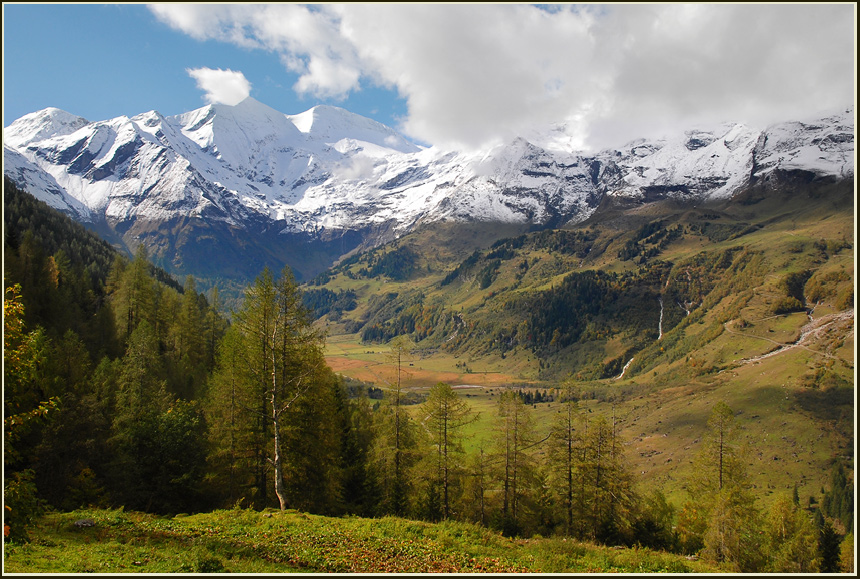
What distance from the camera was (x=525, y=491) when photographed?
44.3 m

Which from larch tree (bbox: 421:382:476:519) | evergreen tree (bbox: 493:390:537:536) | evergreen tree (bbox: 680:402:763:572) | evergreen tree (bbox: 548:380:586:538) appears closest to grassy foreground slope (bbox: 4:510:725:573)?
larch tree (bbox: 421:382:476:519)

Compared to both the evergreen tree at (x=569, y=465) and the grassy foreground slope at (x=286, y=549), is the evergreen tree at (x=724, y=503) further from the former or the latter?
the grassy foreground slope at (x=286, y=549)

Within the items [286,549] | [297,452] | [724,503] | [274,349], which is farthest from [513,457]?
[286,549]

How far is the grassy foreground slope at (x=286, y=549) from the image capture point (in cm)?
1755

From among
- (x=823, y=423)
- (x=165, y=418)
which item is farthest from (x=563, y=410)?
(x=823, y=423)

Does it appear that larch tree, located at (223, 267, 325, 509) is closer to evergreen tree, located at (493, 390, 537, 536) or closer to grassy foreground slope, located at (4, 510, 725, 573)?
grassy foreground slope, located at (4, 510, 725, 573)

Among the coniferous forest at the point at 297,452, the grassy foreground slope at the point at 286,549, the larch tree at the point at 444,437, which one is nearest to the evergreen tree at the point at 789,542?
the coniferous forest at the point at 297,452

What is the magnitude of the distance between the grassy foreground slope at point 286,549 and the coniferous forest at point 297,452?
2.35 meters

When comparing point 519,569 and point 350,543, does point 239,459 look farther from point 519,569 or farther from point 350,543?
point 519,569

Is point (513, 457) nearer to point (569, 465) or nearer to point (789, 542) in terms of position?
point (569, 465)

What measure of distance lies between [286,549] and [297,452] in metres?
11.5

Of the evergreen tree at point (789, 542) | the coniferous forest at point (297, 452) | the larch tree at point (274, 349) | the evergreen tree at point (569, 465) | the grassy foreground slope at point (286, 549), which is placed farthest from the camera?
the evergreen tree at point (789, 542)

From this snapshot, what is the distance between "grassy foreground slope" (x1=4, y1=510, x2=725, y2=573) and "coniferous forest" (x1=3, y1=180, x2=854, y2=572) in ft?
7.70

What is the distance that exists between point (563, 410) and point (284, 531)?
30361mm
